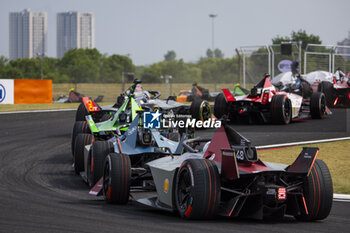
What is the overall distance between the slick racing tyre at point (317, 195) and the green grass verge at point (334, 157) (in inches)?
120

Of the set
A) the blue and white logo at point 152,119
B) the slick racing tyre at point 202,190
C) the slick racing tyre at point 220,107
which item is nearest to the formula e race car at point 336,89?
the slick racing tyre at point 220,107

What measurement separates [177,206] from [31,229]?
6.13 ft

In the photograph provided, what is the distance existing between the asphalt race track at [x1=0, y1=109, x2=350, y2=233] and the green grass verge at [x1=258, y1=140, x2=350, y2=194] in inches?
59.4

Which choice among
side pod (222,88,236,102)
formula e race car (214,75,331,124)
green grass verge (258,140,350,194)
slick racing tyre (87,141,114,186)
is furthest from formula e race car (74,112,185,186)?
side pod (222,88,236,102)

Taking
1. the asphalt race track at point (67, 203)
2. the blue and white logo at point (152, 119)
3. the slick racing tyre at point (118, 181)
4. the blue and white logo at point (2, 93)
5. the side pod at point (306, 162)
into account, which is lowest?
Result: the asphalt race track at point (67, 203)

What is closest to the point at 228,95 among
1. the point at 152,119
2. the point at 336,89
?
the point at 336,89

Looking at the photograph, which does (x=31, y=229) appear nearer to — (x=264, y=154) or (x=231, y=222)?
(x=231, y=222)

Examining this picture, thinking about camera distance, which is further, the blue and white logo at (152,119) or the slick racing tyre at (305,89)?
the slick racing tyre at (305,89)

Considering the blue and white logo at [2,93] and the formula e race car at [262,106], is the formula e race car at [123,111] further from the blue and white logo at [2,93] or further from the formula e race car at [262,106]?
the blue and white logo at [2,93]

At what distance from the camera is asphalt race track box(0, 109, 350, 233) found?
713 cm

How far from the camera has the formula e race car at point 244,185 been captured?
284 inches

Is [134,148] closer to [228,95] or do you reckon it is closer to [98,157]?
[98,157]

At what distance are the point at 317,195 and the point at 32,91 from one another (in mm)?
25554

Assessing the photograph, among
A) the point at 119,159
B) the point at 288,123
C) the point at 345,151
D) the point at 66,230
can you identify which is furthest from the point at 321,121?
the point at 66,230
